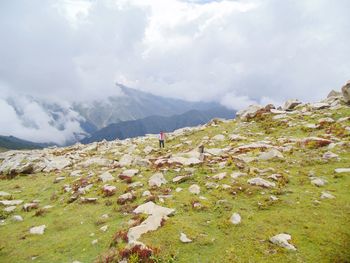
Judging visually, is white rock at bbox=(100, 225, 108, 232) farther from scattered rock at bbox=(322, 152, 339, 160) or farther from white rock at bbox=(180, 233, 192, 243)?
scattered rock at bbox=(322, 152, 339, 160)

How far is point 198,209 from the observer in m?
15.9

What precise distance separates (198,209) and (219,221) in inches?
66.9

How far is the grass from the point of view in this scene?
39.4 ft

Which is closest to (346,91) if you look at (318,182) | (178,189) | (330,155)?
(330,155)

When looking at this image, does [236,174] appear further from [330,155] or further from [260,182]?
[330,155]

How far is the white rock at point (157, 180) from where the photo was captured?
808 inches

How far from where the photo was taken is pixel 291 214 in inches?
562

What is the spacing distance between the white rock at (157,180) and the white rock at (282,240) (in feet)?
30.9

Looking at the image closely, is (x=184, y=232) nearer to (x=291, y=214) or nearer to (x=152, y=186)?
(x=291, y=214)

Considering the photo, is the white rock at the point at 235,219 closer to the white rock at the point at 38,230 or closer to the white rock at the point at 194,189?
the white rock at the point at 194,189

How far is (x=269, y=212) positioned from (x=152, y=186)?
7914 millimetres

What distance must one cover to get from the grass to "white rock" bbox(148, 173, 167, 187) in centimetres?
50

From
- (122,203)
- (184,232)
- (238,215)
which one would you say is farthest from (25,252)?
(238,215)

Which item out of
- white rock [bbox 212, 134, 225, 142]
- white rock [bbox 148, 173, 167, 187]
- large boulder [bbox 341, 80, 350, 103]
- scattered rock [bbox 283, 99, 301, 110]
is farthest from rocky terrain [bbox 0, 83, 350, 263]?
scattered rock [bbox 283, 99, 301, 110]
